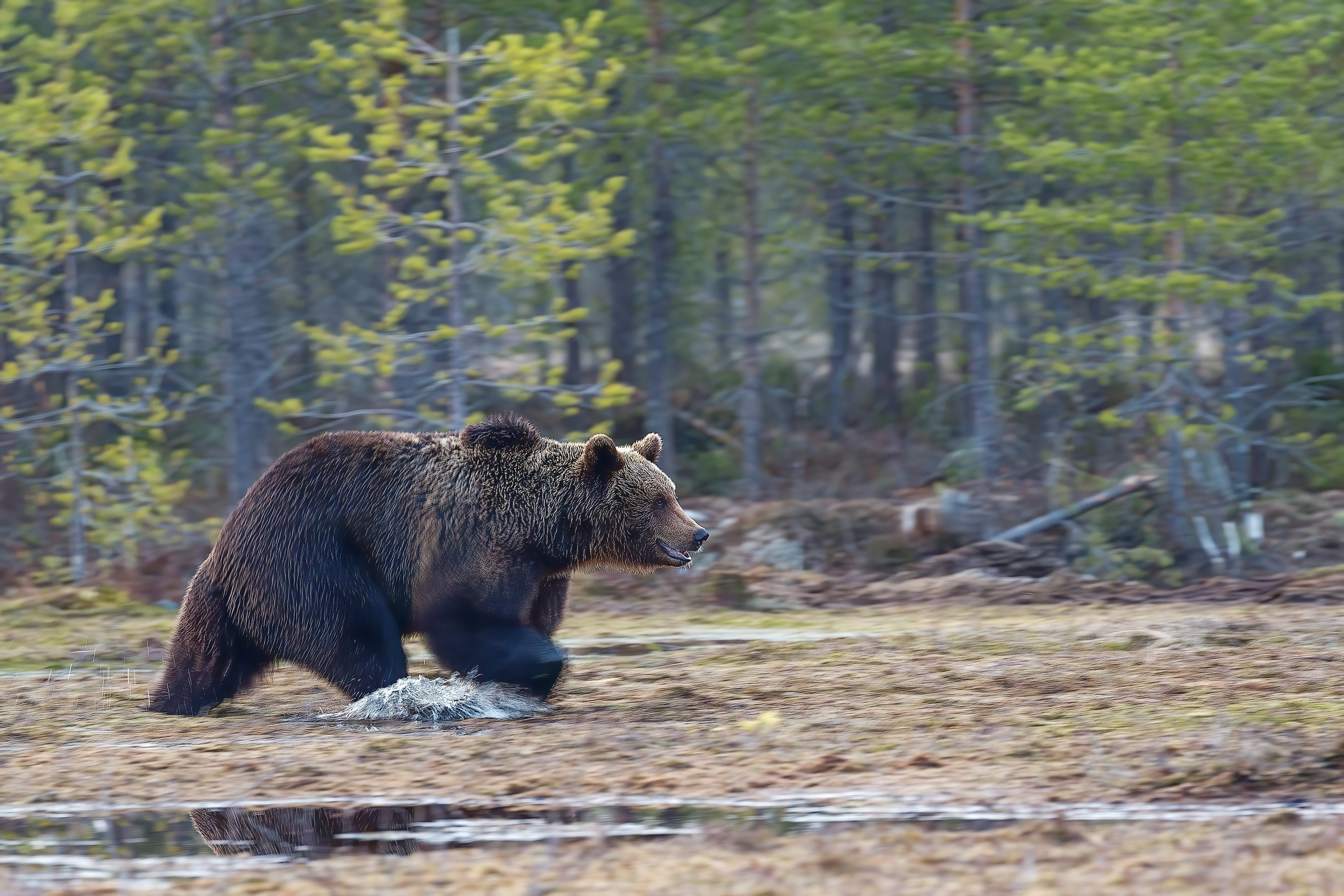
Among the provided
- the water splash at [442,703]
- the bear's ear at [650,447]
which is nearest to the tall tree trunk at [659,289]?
the bear's ear at [650,447]

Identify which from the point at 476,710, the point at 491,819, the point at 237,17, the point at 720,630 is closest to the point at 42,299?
the point at 237,17

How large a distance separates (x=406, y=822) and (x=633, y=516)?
2.95m

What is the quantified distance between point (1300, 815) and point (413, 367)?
14011 mm

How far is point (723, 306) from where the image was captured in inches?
1028

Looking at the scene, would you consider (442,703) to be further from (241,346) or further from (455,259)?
(241,346)

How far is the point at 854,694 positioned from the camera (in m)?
7.68

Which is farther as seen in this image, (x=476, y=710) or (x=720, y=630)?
(x=720, y=630)

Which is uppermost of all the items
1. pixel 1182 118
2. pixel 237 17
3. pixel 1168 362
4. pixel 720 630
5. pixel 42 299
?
pixel 237 17

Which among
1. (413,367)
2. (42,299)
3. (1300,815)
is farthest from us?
(413,367)

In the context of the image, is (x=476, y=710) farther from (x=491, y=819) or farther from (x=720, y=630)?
(x=720, y=630)

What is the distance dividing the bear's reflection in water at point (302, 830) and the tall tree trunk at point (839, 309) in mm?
16752

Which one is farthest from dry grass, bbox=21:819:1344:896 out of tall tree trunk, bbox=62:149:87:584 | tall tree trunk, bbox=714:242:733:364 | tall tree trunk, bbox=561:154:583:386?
tall tree trunk, bbox=714:242:733:364

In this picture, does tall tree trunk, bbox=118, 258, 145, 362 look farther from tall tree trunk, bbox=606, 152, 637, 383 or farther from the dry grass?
the dry grass

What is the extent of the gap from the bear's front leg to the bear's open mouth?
87cm
